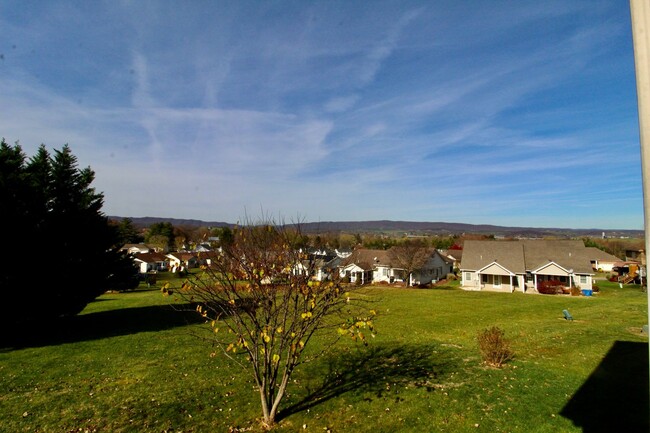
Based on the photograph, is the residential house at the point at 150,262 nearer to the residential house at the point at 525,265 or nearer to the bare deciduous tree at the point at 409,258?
the bare deciduous tree at the point at 409,258

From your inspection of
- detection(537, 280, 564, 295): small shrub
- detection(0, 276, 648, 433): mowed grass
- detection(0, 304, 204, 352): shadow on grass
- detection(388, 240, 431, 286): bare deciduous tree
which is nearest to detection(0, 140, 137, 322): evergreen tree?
detection(0, 304, 204, 352): shadow on grass

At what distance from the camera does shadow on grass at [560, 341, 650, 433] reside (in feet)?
23.6

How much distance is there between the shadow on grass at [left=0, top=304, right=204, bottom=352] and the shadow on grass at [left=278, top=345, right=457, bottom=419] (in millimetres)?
6938

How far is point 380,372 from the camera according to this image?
10.6 m

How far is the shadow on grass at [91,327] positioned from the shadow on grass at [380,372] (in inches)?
273

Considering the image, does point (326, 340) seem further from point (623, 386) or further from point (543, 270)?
point (543, 270)

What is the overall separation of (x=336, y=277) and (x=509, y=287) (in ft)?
125

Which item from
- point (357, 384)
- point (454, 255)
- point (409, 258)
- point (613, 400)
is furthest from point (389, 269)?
point (613, 400)

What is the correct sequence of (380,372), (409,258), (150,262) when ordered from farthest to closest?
(150,262) < (409,258) < (380,372)

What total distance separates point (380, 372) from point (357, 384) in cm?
126

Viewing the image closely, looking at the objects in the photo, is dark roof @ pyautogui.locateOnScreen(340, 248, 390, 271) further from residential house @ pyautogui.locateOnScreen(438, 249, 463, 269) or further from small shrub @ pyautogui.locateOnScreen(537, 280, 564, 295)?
residential house @ pyautogui.locateOnScreen(438, 249, 463, 269)

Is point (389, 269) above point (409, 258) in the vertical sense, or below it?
below

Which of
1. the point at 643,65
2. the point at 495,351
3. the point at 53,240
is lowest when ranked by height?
the point at 495,351

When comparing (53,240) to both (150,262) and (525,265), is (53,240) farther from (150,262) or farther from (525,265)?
(150,262)
